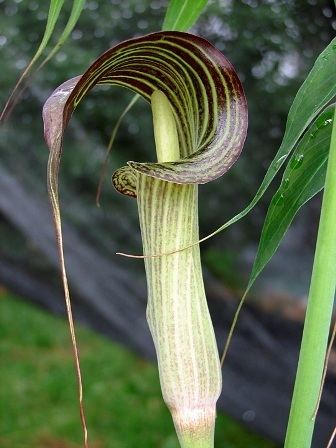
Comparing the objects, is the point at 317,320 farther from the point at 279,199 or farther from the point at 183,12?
the point at 183,12

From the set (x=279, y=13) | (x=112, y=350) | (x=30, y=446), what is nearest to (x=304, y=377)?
(x=279, y=13)

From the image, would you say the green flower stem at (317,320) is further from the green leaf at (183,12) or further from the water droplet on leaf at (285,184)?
the green leaf at (183,12)

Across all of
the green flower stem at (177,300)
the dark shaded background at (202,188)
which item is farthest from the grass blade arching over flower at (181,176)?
the dark shaded background at (202,188)

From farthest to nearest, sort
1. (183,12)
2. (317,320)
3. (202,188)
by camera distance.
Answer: (202,188), (183,12), (317,320)

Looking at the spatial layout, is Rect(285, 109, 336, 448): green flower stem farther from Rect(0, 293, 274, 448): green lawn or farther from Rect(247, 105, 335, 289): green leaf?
Rect(0, 293, 274, 448): green lawn

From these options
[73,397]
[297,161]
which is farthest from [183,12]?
[73,397]

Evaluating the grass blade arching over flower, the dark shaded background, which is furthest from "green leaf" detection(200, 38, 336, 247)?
the dark shaded background
